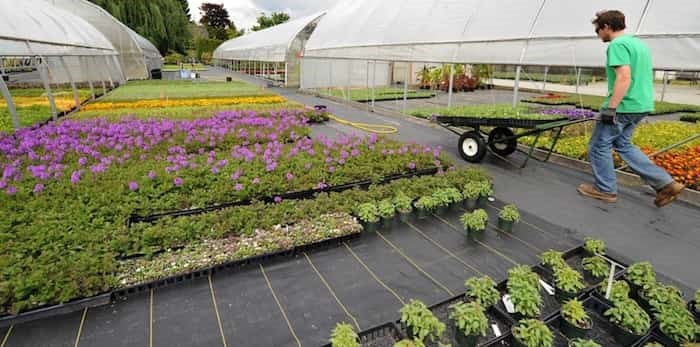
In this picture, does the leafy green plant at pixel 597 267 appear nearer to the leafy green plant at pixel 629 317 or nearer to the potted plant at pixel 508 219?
the leafy green plant at pixel 629 317

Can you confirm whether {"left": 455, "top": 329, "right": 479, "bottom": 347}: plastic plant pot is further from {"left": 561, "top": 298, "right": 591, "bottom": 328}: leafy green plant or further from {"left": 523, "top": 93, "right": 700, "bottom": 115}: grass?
{"left": 523, "top": 93, "right": 700, "bottom": 115}: grass

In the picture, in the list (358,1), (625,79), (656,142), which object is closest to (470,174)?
(625,79)

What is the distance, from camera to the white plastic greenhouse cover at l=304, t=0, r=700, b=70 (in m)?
4.78

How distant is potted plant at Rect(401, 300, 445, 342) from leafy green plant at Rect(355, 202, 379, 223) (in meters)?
1.42

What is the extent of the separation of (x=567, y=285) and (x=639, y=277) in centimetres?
56

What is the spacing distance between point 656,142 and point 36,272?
896 centimetres

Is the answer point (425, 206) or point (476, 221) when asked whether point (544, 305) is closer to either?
point (476, 221)

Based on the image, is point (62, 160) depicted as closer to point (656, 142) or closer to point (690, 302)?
point (690, 302)

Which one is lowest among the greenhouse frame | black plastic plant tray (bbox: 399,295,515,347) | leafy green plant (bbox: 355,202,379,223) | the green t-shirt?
black plastic plant tray (bbox: 399,295,515,347)

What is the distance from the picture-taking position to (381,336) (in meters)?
2.00

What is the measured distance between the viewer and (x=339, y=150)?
5.31 meters

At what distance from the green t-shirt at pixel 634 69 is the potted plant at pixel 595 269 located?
79.8 inches

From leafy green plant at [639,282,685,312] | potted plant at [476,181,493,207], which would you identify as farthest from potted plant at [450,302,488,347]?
potted plant at [476,181,493,207]

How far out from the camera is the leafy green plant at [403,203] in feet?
11.8
